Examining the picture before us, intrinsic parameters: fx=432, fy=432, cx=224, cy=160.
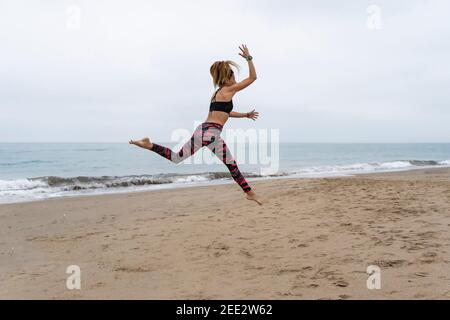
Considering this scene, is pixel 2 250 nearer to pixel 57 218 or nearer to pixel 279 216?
pixel 57 218

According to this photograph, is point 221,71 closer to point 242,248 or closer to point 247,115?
point 247,115

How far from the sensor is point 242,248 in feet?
25.1

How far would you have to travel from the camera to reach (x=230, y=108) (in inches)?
186

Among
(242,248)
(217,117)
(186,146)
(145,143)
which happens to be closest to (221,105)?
(217,117)

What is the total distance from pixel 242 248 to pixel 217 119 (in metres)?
3.57

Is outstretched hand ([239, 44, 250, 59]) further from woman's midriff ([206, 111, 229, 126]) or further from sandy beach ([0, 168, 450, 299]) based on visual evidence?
sandy beach ([0, 168, 450, 299])

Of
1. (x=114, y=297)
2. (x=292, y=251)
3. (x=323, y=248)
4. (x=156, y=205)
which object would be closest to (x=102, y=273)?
(x=114, y=297)

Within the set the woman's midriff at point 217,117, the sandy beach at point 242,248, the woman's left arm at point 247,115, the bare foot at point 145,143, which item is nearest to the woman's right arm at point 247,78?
the woman's midriff at point 217,117

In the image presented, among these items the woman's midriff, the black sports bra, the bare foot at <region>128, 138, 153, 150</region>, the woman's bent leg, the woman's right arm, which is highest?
the woman's right arm

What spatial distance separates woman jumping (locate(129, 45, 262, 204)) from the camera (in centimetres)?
456

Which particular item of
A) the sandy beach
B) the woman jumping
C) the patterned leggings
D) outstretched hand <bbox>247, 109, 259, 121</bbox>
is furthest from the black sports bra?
the sandy beach

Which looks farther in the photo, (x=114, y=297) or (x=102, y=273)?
(x=102, y=273)

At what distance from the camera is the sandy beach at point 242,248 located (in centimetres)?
552

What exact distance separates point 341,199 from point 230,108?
8026 mm
